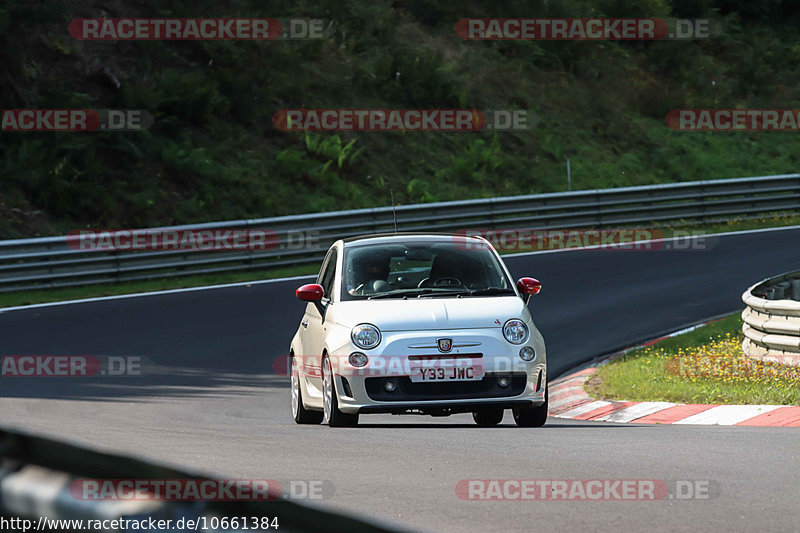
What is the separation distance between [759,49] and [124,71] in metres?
20.9

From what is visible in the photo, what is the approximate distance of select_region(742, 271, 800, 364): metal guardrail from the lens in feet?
38.5

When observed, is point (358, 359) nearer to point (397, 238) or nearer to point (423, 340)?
point (423, 340)

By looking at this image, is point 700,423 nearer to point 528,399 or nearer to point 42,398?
point 528,399

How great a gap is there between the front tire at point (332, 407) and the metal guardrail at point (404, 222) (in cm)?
1144

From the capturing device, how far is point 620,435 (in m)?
8.94

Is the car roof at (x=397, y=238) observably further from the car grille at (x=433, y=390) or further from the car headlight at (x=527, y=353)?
the car grille at (x=433, y=390)

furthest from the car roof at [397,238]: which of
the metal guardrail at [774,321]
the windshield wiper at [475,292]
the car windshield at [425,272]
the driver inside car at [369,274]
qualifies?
the metal guardrail at [774,321]

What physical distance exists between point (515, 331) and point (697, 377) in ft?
10.7

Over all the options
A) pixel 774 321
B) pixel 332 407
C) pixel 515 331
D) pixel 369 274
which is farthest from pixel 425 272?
pixel 774 321

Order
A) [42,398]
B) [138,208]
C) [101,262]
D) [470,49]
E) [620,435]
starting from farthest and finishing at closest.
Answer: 1. [470,49]
2. [138,208]
3. [101,262]
4. [42,398]
5. [620,435]

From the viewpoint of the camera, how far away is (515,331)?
9727 millimetres

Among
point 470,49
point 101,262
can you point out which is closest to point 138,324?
point 101,262

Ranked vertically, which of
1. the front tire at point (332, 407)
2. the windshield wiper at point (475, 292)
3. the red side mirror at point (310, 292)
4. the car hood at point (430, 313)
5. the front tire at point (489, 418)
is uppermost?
the red side mirror at point (310, 292)

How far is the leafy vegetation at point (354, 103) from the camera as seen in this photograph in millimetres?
25094
